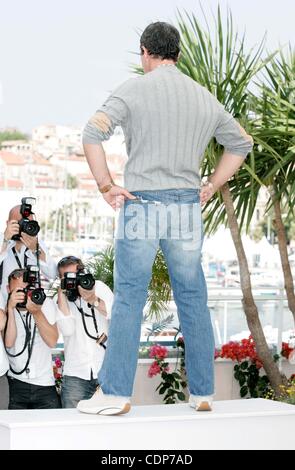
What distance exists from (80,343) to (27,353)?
25cm

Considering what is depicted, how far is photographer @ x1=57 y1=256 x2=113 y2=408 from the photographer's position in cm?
502

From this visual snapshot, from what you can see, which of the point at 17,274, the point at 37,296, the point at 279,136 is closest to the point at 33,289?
the point at 37,296

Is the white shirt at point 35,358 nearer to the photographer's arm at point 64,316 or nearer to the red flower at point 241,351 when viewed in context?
the photographer's arm at point 64,316

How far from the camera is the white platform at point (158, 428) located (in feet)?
12.0

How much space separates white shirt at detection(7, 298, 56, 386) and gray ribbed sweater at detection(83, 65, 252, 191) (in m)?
1.31

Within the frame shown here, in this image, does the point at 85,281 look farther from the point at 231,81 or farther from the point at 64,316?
the point at 231,81

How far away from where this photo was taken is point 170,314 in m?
6.77

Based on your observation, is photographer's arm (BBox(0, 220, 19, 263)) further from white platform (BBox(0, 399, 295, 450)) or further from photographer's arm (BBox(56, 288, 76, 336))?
white platform (BBox(0, 399, 295, 450))

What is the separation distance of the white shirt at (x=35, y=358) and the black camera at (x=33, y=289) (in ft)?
0.45

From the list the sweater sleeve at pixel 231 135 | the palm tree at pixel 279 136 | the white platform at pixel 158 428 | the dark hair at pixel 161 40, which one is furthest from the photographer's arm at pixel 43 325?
the palm tree at pixel 279 136

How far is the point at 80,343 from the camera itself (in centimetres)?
507

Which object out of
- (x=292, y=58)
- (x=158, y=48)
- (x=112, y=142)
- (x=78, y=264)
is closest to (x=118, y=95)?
(x=158, y=48)

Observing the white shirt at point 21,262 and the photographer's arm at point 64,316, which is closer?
the photographer's arm at point 64,316
